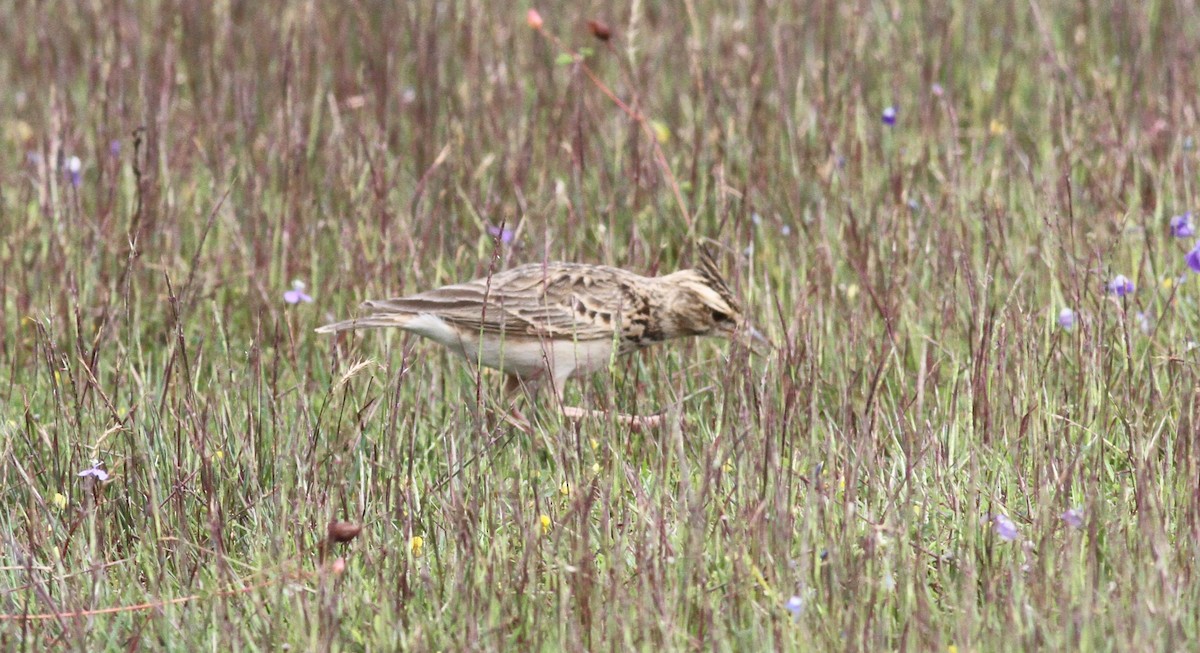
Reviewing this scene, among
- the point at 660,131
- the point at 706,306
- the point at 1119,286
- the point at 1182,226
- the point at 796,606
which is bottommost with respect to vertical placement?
the point at 796,606

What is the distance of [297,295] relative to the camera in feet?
19.4

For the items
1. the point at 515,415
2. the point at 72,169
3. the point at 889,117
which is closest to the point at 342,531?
the point at 515,415

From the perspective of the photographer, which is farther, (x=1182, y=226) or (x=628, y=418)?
(x=1182, y=226)

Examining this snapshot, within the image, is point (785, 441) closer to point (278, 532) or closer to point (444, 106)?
point (278, 532)

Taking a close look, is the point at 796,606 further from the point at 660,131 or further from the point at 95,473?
the point at 660,131

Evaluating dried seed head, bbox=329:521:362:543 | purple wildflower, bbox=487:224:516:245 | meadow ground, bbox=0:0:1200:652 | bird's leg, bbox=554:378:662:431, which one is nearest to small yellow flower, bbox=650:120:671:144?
meadow ground, bbox=0:0:1200:652

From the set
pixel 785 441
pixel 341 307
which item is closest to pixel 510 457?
pixel 785 441

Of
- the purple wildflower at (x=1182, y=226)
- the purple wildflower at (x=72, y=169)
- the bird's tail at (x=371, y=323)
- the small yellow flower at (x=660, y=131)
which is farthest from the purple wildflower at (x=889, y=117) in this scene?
the purple wildflower at (x=72, y=169)

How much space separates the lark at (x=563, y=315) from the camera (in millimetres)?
5324

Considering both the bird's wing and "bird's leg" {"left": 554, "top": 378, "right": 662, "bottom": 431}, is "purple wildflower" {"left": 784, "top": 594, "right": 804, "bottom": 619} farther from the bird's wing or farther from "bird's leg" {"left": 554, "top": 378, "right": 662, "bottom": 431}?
the bird's wing

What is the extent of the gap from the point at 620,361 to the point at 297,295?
3.78ft

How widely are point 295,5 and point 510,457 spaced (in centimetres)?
462

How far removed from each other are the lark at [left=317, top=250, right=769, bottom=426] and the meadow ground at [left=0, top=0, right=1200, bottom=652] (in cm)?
13

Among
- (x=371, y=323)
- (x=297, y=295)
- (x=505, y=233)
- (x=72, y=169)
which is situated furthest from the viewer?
(x=72, y=169)
